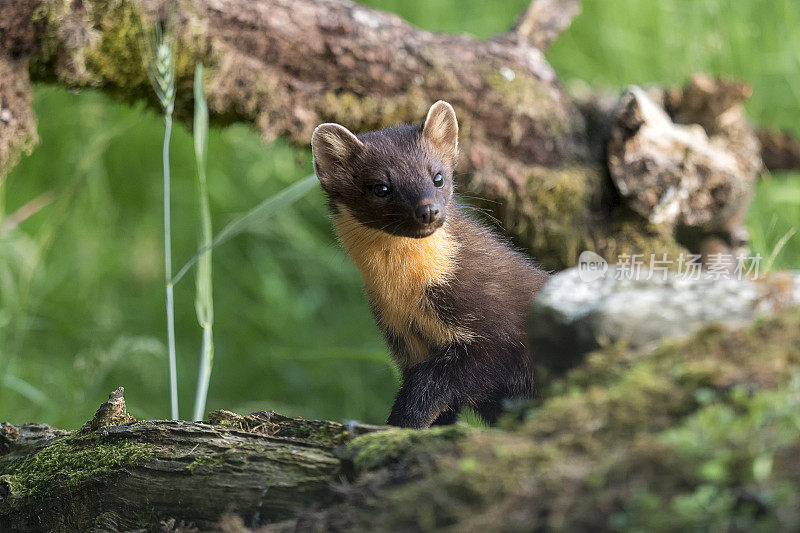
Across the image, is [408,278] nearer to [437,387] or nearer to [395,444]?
[437,387]

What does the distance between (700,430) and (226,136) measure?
5900mm

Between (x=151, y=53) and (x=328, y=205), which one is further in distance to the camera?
(x=151, y=53)

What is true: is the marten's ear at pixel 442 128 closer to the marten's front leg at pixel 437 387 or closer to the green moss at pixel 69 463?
the marten's front leg at pixel 437 387

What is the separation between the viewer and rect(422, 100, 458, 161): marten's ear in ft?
11.7

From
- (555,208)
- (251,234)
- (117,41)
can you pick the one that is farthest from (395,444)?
(251,234)

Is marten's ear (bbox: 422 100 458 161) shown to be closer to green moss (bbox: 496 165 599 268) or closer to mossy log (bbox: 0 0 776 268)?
mossy log (bbox: 0 0 776 268)

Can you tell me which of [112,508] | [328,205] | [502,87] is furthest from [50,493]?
[502,87]

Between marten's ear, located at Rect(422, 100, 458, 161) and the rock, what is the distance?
174 centimetres

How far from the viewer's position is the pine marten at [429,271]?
3.01 metres

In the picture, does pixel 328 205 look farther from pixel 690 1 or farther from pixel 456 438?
pixel 690 1

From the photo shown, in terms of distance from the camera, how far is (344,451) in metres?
1.88

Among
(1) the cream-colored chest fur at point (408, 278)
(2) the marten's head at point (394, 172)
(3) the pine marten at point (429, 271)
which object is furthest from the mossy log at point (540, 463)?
(2) the marten's head at point (394, 172)

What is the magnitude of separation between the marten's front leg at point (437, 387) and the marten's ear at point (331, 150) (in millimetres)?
993

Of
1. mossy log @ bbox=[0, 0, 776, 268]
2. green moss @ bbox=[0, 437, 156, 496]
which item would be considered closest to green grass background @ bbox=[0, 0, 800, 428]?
mossy log @ bbox=[0, 0, 776, 268]
